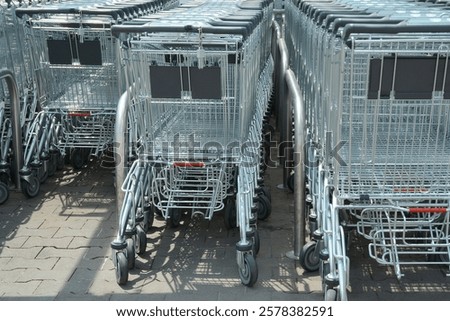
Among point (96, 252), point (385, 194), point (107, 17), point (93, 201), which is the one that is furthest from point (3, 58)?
point (385, 194)

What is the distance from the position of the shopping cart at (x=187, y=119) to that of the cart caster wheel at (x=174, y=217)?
0.20 m

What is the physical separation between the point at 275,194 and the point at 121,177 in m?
1.72

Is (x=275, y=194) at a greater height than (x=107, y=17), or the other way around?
(x=107, y=17)

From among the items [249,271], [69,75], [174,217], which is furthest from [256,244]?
[69,75]

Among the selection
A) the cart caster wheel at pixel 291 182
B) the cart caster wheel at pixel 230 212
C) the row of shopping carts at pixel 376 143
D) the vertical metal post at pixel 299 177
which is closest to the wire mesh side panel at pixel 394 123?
the row of shopping carts at pixel 376 143

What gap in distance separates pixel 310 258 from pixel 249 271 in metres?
0.41

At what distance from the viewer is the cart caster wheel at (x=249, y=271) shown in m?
3.58

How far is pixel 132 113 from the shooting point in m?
4.44

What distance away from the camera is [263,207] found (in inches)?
179

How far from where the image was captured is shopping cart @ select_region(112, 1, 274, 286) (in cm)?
347

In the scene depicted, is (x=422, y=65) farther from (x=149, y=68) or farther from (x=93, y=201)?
(x=93, y=201)

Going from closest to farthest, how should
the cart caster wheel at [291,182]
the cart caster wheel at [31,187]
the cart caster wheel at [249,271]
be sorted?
the cart caster wheel at [249,271]
the cart caster wheel at [31,187]
the cart caster wheel at [291,182]

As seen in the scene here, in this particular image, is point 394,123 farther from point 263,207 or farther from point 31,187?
point 31,187

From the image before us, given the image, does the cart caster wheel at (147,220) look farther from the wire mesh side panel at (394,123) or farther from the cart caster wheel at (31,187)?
the wire mesh side panel at (394,123)
